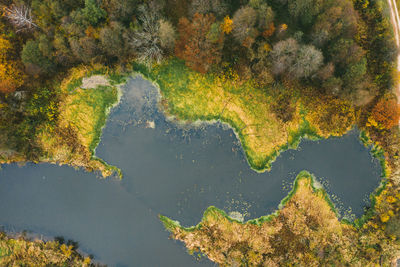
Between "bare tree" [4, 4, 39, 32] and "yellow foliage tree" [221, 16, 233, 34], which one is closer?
"bare tree" [4, 4, 39, 32]

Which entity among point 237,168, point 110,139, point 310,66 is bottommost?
point 237,168

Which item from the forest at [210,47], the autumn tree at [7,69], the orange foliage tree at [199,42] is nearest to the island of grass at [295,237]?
the forest at [210,47]

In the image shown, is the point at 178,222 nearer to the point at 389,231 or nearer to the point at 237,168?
the point at 237,168

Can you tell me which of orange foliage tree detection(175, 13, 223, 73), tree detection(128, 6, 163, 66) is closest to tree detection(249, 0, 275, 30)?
orange foliage tree detection(175, 13, 223, 73)

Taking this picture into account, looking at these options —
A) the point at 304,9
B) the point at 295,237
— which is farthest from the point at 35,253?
the point at 304,9

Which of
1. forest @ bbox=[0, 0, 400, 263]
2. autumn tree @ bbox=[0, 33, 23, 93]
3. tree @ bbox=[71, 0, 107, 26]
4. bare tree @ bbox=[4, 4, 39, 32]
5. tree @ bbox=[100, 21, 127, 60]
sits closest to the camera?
tree @ bbox=[71, 0, 107, 26]

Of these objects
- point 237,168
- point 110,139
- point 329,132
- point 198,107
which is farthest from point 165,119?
point 329,132

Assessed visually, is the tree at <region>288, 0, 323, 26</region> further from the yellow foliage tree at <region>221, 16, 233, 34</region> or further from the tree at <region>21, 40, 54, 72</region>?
the tree at <region>21, 40, 54, 72</region>
